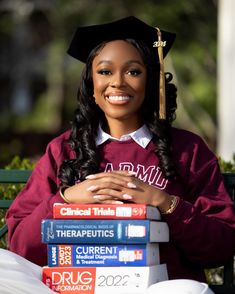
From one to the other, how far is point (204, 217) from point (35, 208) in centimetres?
72

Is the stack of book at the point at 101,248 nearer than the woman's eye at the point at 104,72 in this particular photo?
Yes

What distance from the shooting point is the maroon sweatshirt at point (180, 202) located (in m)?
5.12

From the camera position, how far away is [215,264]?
5.30 meters

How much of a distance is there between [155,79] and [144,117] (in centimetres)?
18

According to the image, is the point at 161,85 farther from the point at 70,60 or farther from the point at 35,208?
the point at 70,60

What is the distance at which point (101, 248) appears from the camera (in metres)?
4.82

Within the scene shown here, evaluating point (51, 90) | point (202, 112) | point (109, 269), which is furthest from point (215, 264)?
point (51, 90)

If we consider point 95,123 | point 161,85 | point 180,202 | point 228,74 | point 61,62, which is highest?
point 161,85

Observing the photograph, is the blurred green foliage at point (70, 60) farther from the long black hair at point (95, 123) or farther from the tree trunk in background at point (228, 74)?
the long black hair at point (95, 123)

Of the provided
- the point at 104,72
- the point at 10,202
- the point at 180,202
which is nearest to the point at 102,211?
the point at 180,202

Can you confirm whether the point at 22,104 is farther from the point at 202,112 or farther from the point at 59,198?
the point at 59,198

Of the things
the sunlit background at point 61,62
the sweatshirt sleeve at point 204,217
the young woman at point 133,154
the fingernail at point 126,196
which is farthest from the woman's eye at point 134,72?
the sunlit background at point 61,62

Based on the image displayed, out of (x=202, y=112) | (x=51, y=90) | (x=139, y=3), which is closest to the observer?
(x=139, y=3)

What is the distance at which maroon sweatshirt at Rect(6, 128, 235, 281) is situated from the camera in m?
5.12
